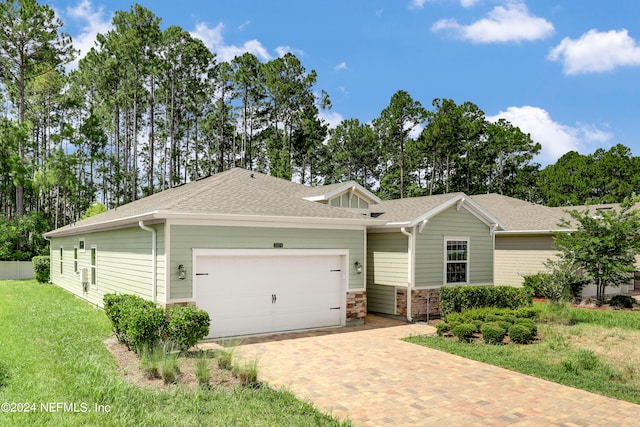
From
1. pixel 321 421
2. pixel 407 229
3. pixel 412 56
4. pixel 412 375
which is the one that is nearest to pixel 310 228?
pixel 407 229

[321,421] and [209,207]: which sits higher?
[209,207]

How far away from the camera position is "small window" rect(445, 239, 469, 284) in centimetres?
1421

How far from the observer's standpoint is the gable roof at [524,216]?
19794 mm

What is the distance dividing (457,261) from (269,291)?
6.52 meters

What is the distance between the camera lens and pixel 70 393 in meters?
5.94

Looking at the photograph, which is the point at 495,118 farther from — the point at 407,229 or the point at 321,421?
the point at 321,421

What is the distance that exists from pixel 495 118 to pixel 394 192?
13.4 m

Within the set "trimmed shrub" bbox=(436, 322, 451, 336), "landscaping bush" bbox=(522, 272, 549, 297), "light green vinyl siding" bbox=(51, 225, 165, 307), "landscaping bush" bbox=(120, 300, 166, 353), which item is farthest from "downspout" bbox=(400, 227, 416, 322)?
"landscaping bush" bbox=(522, 272, 549, 297)

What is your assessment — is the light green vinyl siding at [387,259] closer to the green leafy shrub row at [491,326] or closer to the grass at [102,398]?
the green leafy shrub row at [491,326]

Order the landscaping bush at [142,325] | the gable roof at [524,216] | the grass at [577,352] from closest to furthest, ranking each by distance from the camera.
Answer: the grass at [577,352] < the landscaping bush at [142,325] < the gable roof at [524,216]

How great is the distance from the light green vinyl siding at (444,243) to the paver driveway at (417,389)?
13.0ft

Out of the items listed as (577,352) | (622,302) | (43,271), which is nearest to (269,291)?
(577,352)

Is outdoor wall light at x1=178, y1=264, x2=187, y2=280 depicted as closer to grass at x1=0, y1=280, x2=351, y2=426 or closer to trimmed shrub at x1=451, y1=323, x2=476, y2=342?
grass at x1=0, y1=280, x2=351, y2=426

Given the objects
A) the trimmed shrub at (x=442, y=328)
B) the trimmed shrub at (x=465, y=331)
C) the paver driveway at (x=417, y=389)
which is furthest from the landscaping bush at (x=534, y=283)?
the paver driveway at (x=417, y=389)
